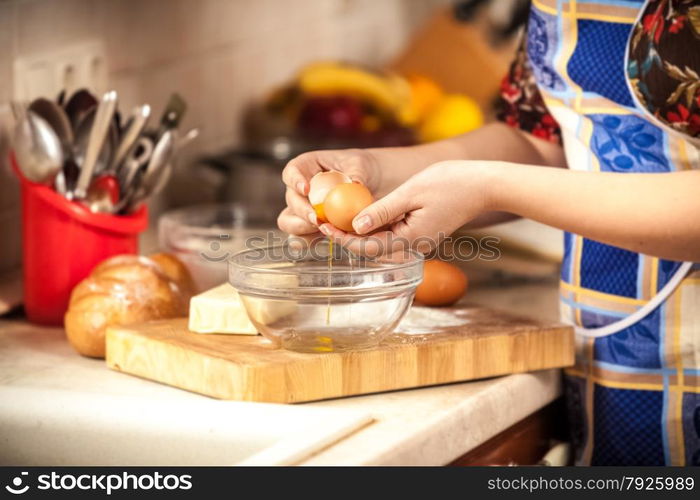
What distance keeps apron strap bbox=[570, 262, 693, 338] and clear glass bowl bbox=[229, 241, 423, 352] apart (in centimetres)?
23

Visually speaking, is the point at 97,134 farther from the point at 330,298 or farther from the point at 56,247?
the point at 330,298

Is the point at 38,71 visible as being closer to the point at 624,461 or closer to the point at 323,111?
the point at 323,111

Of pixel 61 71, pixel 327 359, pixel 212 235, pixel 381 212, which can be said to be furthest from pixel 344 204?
pixel 61 71

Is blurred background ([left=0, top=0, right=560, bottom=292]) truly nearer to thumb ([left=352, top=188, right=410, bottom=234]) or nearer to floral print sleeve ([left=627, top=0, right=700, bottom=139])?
floral print sleeve ([left=627, top=0, right=700, bottom=139])

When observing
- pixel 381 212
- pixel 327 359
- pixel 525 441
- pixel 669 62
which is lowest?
pixel 525 441

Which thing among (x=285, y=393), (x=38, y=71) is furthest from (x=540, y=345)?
(x=38, y=71)

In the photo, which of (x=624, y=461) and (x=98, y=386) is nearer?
(x=98, y=386)

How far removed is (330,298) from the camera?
3.16ft

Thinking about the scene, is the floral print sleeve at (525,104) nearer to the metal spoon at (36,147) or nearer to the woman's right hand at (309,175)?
the woman's right hand at (309,175)

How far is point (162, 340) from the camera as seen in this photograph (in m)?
1.00

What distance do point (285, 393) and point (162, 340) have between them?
0.14 metres

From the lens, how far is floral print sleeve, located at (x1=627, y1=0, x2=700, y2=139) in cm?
91

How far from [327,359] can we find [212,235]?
1.66 feet

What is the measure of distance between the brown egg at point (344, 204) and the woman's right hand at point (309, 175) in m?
0.03
